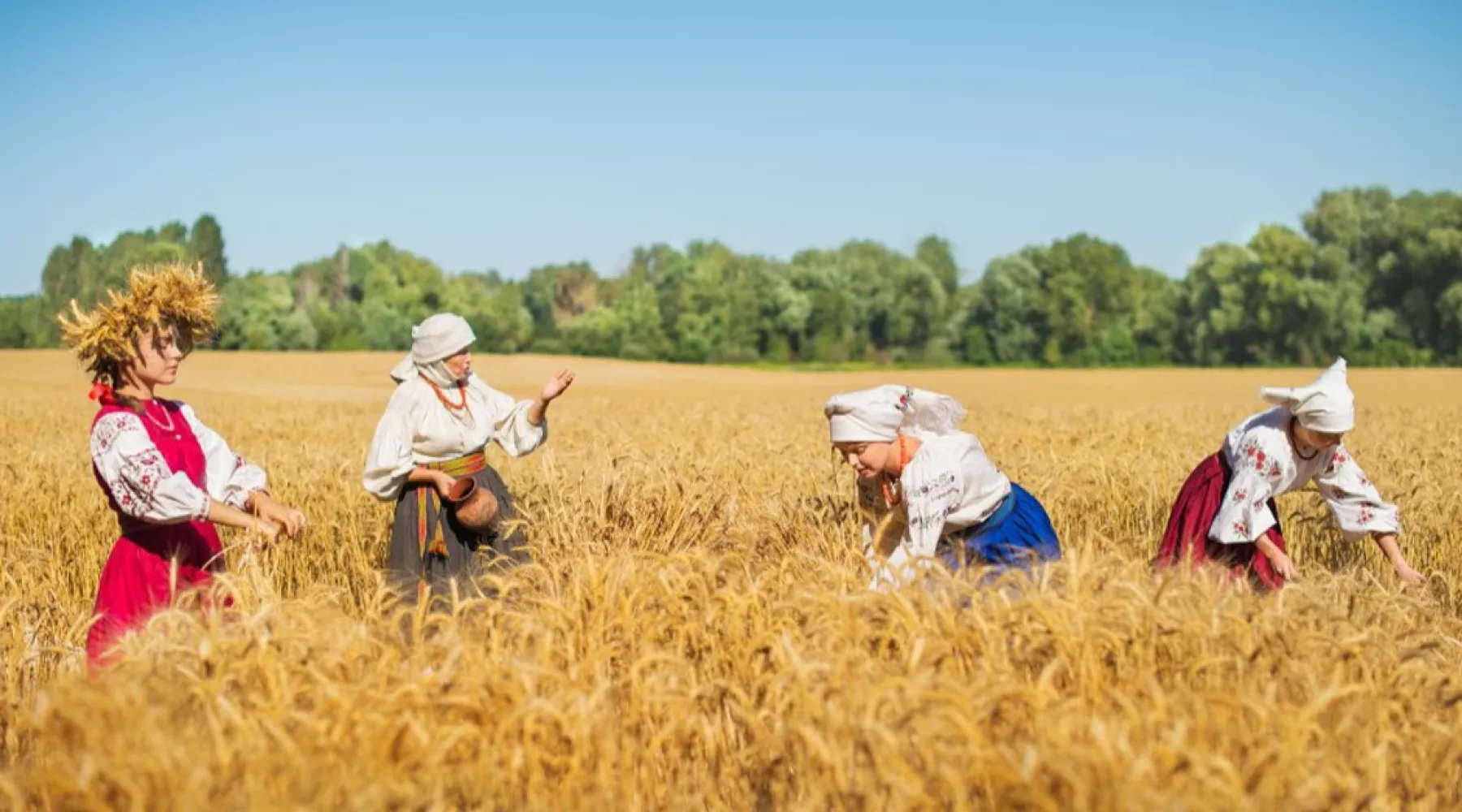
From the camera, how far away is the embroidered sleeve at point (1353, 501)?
5.29 m

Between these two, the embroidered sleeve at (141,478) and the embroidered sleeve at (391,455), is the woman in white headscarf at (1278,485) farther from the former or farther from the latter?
the embroidered sleeve at (141,478)

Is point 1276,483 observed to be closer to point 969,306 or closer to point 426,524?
point 426,524

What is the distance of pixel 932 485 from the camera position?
14.8 ft

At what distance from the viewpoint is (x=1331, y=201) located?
2434 inches

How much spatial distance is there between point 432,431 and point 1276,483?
351cm

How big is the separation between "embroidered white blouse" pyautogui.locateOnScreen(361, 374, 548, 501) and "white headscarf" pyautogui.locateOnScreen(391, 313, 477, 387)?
68 mm

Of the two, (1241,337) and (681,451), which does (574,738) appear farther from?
(1241,337)

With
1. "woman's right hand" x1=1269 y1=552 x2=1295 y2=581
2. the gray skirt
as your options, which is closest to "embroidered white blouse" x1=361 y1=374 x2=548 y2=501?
the gray skirt

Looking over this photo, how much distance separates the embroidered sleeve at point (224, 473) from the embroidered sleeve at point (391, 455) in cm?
52

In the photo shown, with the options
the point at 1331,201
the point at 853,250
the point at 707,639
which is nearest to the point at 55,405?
the point at 707,639

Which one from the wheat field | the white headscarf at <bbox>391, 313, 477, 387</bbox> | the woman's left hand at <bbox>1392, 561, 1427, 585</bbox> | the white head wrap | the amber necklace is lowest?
the woman's left hand at <bbox>1392, 561, 1427, 585</bbox>

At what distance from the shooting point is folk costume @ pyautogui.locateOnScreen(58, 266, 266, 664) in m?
4.36

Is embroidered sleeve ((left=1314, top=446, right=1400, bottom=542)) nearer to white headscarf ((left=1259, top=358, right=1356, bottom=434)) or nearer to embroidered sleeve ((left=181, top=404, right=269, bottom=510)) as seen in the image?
white headscarf ((left=1259, top=358, right=1356, bottom=434))

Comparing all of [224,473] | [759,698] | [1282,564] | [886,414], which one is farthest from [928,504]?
[224,473]
